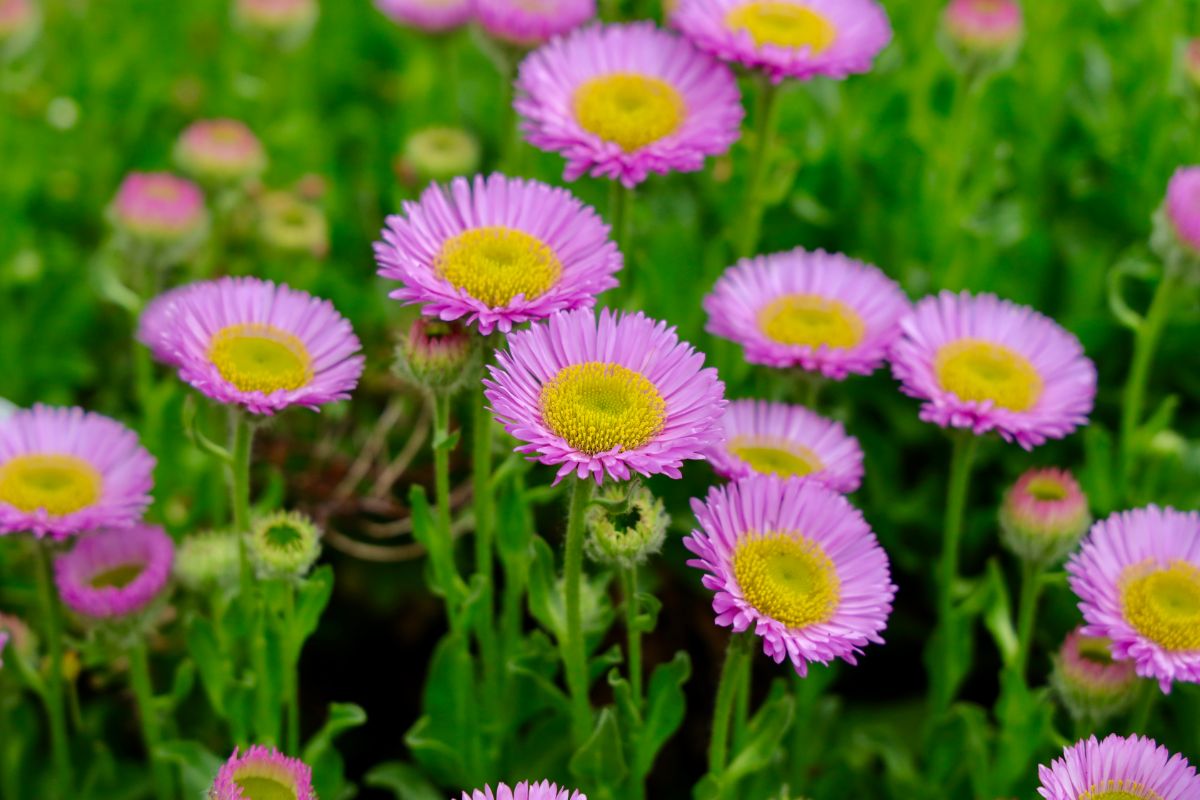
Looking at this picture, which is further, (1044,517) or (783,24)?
(783,24)

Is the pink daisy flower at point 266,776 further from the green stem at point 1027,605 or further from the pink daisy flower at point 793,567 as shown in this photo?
the green stem at point 1027,605

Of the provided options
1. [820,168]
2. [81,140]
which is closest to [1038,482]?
[820,168]

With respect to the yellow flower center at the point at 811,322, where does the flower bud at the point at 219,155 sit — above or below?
above

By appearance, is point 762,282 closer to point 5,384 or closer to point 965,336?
point 965,336

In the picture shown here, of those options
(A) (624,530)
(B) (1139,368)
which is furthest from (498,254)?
(B) (1139,368)

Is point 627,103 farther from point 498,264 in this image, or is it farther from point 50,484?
point 50,484

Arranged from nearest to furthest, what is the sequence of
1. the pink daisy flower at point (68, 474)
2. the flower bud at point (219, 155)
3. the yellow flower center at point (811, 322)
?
1. the pink daisy flower at point (68, 474)
2. the yellow flower center at point (811, 322)
3. the flower bud at point (219, 155)

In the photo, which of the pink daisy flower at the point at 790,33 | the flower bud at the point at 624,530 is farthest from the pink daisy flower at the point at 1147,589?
the pink daisy flower at the point at 790,33
